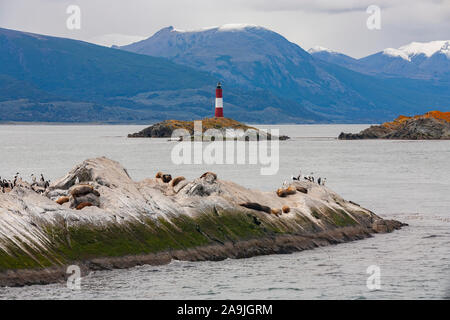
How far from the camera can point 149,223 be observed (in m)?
27.1

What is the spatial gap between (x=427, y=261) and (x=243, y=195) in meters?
8.20

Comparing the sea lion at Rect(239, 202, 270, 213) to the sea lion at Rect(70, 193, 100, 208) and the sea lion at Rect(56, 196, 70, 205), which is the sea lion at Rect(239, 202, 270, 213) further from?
the sea lion at Rect(56, 196, 70, 205)

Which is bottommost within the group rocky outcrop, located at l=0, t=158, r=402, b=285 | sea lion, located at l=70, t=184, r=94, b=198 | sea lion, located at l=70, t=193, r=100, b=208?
rocky outcrop, located at l=0, t=158, r=402, b=285

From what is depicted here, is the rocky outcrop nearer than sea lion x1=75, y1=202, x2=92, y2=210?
Yes

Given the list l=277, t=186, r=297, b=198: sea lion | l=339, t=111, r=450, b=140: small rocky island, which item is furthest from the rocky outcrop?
l=339, t=111, r=450, b=140: small rocky island

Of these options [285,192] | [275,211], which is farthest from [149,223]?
[285,192]

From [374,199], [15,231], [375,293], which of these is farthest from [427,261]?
[374,199]

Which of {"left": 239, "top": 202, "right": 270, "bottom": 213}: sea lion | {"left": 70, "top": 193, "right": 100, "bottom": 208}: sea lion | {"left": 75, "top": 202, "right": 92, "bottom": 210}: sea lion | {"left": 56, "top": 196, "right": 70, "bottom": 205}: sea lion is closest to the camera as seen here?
{"left": 75, "top": 202, "right": 92, "bottom": 210}: sea lion

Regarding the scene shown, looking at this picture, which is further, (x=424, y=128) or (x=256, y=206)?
(x=424, y=128)

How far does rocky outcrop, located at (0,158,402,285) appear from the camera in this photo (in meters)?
23.8

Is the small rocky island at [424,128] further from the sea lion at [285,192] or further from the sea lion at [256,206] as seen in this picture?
the sea lion at [256,206]

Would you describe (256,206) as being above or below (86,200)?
below

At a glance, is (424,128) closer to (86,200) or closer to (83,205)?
(86,200)

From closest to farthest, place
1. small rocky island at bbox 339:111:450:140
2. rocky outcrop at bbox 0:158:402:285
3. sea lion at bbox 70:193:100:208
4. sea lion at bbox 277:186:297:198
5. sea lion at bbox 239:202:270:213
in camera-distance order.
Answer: rocky outcrop at bbox 0:158:402:285 < sea lion at bbox 70:193:100:208 < sea lion at bbox 239:202:270:213 < sea lion at bbox 277:186:297:198 < small rocky island at bbox 339:111:450:140
